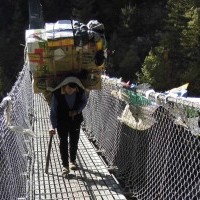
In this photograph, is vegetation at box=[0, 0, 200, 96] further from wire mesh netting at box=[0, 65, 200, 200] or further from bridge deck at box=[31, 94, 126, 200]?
wire mesh netting at box=[0, 65, 200, 200]

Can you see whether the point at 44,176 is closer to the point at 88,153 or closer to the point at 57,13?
the point at 88,153

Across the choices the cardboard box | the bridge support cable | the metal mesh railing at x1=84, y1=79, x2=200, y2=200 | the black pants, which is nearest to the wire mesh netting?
the metal mesh railing at x1=84, y1=79, x2=200, y2=200

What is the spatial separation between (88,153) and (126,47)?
66.0 ft

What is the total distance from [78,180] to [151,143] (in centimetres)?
69

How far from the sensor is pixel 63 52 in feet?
11.8

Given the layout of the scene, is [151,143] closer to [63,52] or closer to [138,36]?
[63,52]

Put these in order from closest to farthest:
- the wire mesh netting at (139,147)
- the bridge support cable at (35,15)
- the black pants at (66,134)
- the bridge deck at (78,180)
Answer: the wire mesh netting at (139,147)
the bridge deck at (78,180)
the black pants at (66,134)
the bridge support cable at (35,15)

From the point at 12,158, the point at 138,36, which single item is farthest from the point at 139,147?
the point at 138,36

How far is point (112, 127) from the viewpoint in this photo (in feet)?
13.2

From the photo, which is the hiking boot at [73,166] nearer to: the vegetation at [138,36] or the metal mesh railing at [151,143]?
the metal mesh railing at [151,143]

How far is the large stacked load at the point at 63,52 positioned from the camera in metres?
3.54

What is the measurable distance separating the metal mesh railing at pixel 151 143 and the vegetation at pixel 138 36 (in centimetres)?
1608

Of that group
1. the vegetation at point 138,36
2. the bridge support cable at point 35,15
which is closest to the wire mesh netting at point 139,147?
the bridge support cable at point 35,15

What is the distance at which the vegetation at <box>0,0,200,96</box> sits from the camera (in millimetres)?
20719
